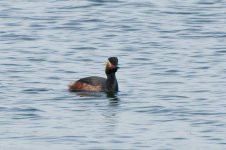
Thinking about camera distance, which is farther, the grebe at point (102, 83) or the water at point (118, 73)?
the grebe at point (102, 83)

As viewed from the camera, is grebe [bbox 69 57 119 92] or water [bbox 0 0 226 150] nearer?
water [bbox 0 0 226 150]

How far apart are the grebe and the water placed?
0.76ft

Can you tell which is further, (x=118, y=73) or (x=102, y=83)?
(x=118, y=73)

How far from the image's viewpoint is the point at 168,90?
86.6 feet

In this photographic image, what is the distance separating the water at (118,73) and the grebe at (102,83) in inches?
9.1

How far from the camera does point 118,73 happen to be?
29.4m

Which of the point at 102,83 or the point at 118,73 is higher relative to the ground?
the point at 102,83

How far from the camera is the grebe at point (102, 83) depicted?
26844mm

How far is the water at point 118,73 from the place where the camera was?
21234 mm

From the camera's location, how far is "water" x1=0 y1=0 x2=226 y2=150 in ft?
69.7

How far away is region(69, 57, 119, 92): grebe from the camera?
26844mm

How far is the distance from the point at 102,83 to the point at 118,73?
212cm

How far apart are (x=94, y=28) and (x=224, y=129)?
15765 millimetres

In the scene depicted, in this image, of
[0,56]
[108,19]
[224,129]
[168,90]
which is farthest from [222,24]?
[224,129]
